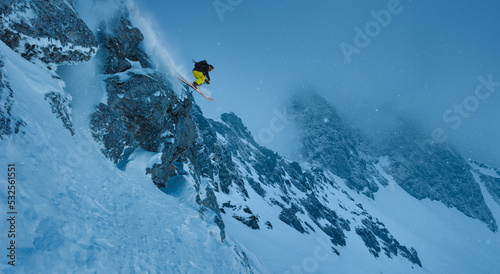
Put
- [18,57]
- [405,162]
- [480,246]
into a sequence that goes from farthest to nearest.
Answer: [405,162]
[480,246]
[18,57]

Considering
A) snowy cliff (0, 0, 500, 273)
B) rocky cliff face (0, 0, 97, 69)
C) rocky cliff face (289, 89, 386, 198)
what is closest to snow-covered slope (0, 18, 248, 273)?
snowy cliff (0, 0, 500, 273)

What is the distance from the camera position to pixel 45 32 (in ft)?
30.2

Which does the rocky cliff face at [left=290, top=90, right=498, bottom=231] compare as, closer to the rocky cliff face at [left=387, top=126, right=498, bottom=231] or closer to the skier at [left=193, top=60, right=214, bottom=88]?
the rocky cliff face at [left=387, top=126, right=498, bottom=231]

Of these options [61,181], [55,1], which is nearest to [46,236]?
[61,181]

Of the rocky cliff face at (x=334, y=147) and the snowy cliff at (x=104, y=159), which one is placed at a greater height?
the snowy cliff at (x=104, y=159)

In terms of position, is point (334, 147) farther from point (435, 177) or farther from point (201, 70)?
point (201, 70)

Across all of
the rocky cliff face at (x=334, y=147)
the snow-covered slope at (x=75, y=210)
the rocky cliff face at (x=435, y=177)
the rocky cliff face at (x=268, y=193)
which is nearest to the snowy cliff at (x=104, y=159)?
the snow-covered slope at (x=75, y=210)

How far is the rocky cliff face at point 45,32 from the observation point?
805 cm

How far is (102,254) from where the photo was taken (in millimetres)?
5242

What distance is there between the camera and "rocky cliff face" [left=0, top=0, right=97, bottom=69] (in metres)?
8.05

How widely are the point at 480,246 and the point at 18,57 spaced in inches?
6906

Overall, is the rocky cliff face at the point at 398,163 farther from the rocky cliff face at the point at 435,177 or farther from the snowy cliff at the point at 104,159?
the snowy cliff at the point at 104,159

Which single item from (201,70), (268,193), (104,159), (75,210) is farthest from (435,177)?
(75,210)

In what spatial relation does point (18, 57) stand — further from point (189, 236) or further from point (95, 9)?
point (189, 236)
